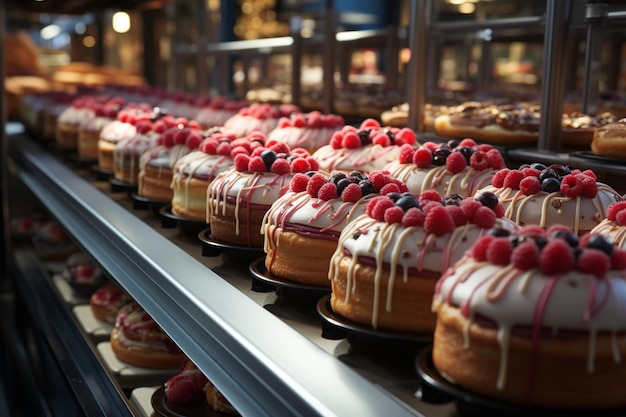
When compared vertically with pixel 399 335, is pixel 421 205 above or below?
above

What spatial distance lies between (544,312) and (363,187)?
1.94ft

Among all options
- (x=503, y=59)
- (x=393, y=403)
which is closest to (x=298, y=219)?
(x=393, y=403)

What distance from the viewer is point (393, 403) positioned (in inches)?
39.8

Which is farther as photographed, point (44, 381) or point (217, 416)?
point (44, 381)

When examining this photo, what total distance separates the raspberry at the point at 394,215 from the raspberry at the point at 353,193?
23cm

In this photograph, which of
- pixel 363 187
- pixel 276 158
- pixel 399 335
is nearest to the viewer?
pixel 399 335

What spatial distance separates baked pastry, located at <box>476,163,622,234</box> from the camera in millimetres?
1448

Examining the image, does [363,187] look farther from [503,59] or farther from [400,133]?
[503,59]

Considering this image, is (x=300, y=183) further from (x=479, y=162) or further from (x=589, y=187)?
(x=589, y=187)

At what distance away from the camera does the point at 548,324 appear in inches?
36.9

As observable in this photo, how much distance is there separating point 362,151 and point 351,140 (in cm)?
4

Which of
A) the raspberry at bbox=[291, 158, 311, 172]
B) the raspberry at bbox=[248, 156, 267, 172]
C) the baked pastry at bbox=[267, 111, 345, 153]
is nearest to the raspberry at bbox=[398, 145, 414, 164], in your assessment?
the raspberry at bbox=[291, 158, 311, 172]

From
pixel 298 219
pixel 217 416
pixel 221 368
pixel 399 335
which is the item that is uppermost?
pixel 298 219

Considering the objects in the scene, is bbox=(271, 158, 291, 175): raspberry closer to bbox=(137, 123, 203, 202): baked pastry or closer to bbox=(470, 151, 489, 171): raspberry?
bbox=(470, 151, 489, 171): raspberry
